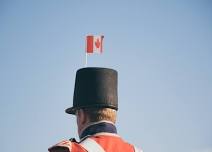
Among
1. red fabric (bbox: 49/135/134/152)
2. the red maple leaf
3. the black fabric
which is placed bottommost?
red fabric (bbox: 49/135/134/152)

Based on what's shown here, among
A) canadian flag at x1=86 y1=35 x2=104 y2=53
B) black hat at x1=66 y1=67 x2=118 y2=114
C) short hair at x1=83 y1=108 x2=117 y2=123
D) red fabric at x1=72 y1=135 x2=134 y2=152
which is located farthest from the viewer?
canadian flag at x1=86 y1=35 x2=104 y2=53

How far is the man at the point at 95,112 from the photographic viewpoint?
207 inches

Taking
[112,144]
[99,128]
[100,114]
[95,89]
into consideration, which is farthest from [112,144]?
[95,89]

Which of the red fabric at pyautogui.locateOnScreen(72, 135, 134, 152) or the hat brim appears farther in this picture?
the hat brim

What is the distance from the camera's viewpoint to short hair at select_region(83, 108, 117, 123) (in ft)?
18.2

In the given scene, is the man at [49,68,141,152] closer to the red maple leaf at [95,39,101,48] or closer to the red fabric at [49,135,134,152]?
the red fabric at [49,135,134,152]

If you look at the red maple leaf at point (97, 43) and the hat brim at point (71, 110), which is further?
the red maple leaf at point (97, 43)

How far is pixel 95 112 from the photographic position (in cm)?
568

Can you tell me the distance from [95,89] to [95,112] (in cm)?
60

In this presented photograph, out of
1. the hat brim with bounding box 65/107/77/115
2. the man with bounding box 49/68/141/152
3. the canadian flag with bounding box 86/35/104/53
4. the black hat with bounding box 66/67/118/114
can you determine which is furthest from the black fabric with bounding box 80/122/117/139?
the canadian flag with bounding box 86/35/104/53

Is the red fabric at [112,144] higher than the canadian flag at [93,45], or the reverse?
the canadian flag at [93,45]

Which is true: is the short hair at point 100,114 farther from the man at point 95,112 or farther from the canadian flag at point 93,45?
the canadian flag at point 93,45

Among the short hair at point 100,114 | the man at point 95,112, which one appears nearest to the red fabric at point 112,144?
the man at point 95,112

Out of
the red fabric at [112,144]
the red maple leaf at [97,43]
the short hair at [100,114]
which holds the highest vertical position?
the red maple leaf at [97,43]
